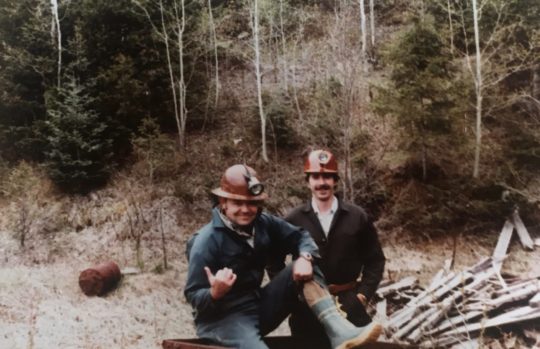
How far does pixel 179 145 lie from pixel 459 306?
9.13 m

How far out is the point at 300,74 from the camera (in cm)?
1633

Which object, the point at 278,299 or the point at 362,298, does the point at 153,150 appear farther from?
the point at 278,299

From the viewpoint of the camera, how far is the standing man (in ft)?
9.95

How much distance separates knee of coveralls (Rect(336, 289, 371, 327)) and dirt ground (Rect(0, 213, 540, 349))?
175 inches

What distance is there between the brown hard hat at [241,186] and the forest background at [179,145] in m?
5.67

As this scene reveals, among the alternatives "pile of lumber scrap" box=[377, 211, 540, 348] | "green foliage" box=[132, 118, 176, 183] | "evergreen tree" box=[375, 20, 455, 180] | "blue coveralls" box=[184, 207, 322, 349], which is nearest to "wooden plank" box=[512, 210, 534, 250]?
"pile of lumber scrap" box=[377, 211, 540, 348]

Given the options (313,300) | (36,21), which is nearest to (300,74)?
(36,21)

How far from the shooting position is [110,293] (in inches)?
335

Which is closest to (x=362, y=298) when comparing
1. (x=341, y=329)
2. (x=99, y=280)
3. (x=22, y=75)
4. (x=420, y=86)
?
(x=341, y=329)

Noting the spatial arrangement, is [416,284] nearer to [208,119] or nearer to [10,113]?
[208,119]

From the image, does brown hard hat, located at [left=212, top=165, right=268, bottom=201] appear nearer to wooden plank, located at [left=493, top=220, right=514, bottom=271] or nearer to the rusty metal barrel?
wooden plank, located at [left=493, top=220, right=514, bottom=271]

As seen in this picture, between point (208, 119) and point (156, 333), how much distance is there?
8.46 metres

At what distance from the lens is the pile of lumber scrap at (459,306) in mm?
5559

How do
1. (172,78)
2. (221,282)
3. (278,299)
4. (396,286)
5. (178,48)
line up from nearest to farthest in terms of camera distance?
(221,282)
(278,299)
(396,286)
(172,78)
(178,48)
